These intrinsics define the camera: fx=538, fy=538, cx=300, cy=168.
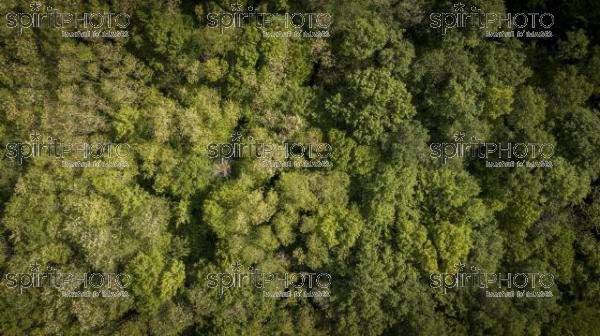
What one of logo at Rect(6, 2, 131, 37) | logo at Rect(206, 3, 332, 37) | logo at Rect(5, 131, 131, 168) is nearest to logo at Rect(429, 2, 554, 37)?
logo at Rect(206, 3, 332, 37)

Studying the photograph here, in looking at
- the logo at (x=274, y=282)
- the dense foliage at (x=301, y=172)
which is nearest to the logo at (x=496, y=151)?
the dense foliage at (x=301, y=172)

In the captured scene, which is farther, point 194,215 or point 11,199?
point 194,215

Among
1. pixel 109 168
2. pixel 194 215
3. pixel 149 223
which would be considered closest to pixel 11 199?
pixel 109 168

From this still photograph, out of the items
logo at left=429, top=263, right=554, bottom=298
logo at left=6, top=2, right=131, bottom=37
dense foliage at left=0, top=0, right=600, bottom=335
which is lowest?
logo at left=429, top=263, right=554, bottom=298

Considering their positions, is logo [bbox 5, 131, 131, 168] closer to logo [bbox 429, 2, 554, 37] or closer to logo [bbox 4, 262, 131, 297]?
logo [bbox 4, 262, 131, 297]

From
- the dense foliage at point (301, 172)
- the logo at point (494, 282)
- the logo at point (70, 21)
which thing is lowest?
the logo at point (494, 282)

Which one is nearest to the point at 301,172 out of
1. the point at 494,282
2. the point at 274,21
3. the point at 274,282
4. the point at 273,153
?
the point at 273,153

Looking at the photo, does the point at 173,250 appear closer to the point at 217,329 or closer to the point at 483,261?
the point at 217,329

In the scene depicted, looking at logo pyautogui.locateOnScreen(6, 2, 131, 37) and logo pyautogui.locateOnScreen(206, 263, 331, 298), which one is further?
logo pyautogui.locateOnScreen(206, 263, 331, 298)

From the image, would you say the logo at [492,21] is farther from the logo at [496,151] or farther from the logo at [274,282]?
the logo at [274,282]

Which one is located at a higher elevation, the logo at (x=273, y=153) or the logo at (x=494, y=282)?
the logo at (x=273, y=153)

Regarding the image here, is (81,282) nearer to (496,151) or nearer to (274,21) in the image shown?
(274,21)
